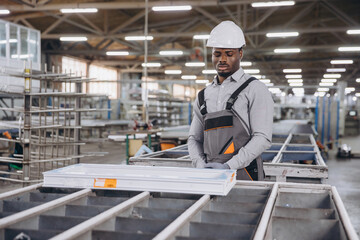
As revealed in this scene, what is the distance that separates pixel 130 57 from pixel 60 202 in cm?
2452

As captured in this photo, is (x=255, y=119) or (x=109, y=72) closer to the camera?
(x=255, y=119)

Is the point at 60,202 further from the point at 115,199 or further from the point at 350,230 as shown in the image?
the point at 350,230

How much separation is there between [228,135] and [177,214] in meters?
0.85

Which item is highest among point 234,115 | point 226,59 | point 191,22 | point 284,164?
point 191,22

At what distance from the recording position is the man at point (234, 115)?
2.39m

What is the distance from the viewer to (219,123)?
8.02 feet

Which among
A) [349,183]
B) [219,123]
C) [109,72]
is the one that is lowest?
[349,183]

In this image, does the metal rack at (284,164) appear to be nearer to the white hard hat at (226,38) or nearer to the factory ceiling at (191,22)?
the white hard hat at (226,38)

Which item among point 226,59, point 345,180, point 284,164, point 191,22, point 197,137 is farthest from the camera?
point 191,22

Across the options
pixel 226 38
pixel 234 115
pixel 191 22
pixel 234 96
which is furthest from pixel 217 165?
pixel 191 22

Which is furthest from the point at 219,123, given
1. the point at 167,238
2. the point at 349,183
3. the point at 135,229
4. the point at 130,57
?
the point at 130,57

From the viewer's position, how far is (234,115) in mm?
2443

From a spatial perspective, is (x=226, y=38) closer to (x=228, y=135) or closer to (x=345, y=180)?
(x=228, y=135)

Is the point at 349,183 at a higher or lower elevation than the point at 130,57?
lower
